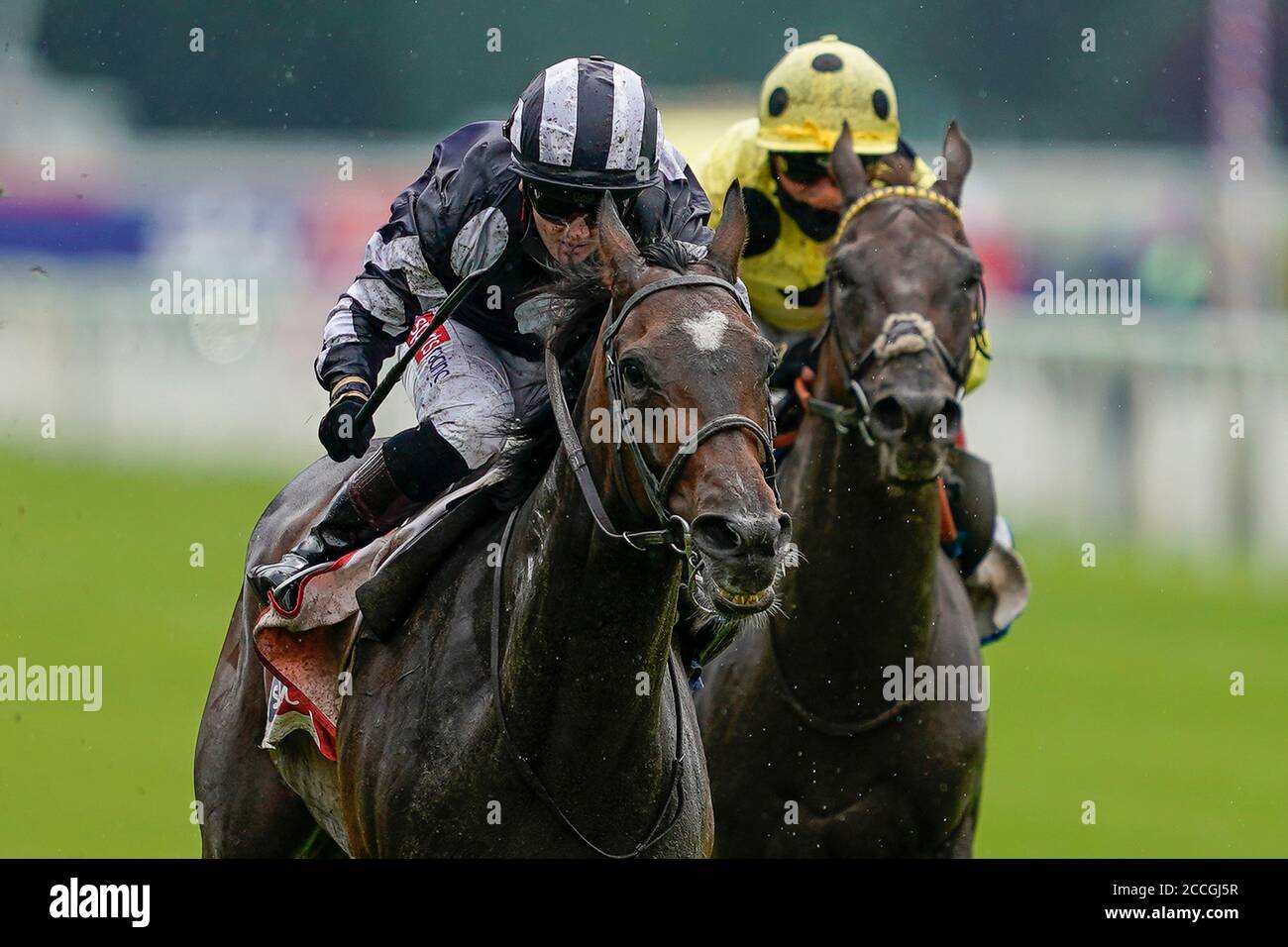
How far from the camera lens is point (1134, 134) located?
61.9 feet

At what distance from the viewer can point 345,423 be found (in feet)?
14.5

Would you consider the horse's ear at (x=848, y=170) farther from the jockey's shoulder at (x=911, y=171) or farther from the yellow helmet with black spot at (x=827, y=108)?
the yellow helmet with black spot at (x=827, y=108)

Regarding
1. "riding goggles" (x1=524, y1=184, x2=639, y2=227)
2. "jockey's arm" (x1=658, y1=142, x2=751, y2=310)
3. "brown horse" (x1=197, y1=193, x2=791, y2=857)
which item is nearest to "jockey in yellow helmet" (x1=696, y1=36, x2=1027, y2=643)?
"jockey's arm" (x1=658, y1=142, x2=751, y2=310)

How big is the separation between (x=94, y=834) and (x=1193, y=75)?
579 inches

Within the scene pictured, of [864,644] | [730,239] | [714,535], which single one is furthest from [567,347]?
[864,644]

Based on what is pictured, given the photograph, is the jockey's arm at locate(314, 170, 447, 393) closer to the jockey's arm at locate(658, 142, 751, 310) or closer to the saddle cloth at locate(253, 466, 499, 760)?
the saddle cloth at locate(253, 466, 499, 760)

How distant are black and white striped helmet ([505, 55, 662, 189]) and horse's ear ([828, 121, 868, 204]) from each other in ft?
5.30

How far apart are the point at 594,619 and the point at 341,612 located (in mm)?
896

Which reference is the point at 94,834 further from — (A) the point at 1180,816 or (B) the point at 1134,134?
(B) the point at 1134,134

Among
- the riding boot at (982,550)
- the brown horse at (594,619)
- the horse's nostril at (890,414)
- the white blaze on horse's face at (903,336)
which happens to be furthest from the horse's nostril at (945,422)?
the brown horse at (594,619)

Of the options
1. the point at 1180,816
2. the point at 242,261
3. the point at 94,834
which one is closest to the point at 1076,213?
the point at 242,261

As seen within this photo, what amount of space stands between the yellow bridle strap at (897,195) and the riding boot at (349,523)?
1.65 m

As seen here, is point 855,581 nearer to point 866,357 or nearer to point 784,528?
point 866,357

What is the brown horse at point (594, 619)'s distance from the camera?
3.42 m
